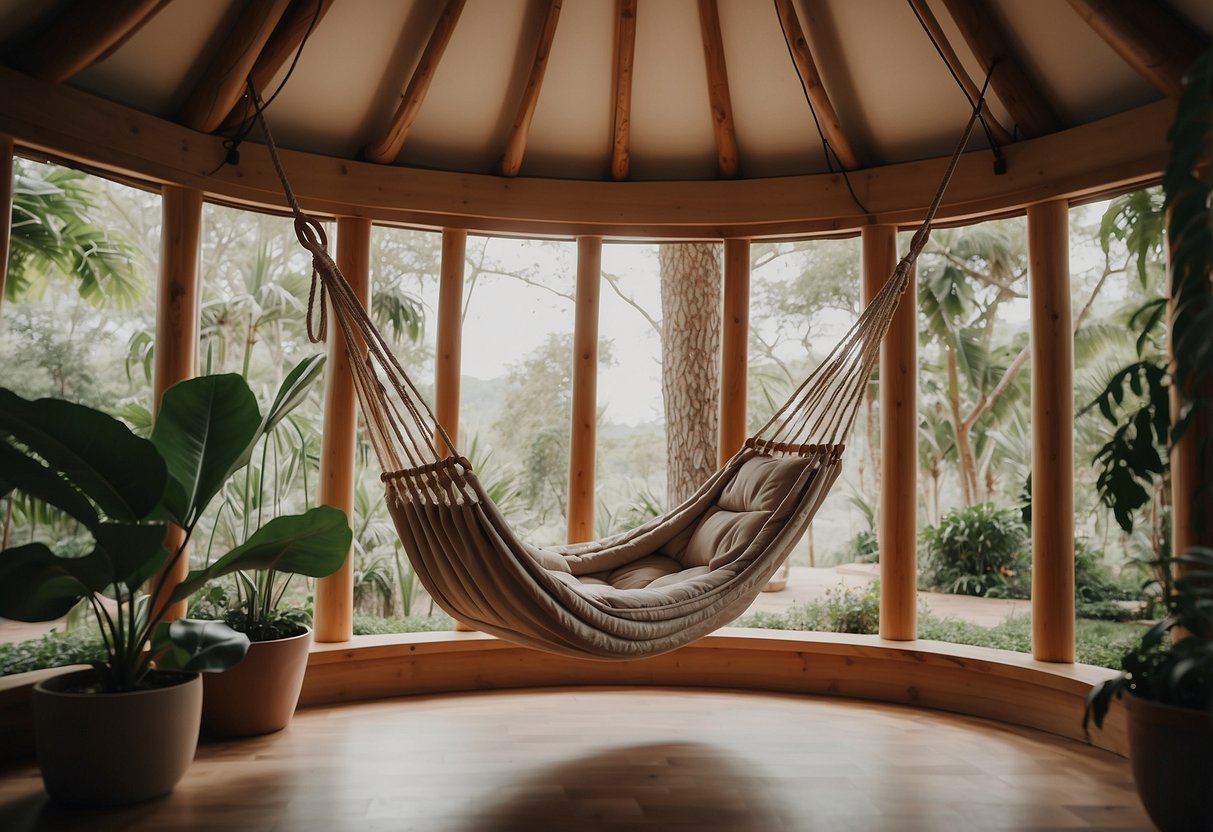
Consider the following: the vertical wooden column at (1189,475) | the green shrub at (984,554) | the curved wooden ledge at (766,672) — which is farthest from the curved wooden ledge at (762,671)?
the green shrub at (984,554)

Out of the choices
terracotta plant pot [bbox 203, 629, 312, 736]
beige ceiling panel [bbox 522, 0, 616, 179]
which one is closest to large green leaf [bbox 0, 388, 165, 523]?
terracotta plant pot [bbox 203, 629, 312, 736]

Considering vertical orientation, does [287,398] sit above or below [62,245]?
below

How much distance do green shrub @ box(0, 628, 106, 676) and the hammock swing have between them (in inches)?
47.2

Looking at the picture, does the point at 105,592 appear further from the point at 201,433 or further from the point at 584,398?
the point at 584,398

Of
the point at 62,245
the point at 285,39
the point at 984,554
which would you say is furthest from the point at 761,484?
the point at 984,554

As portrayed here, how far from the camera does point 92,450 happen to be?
202 centimetres

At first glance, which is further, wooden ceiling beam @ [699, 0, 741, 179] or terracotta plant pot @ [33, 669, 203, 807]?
wooden ceiling beam @ [699, 0, 741, 179]

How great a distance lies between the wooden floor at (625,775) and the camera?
200 cm

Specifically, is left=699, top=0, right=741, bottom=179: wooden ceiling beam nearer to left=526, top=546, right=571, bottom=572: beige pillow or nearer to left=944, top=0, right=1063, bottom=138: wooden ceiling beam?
left=944, top=0, right=1063, bottom=138: wooden ceiling beam

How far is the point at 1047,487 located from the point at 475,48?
2641 millimetres

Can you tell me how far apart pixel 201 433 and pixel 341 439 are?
2.69 ft

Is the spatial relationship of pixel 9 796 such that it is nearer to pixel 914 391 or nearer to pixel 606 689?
pixel 606 689

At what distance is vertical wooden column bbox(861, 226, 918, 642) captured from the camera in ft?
10.4

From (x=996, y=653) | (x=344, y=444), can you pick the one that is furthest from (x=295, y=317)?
(x=996, y=653)
